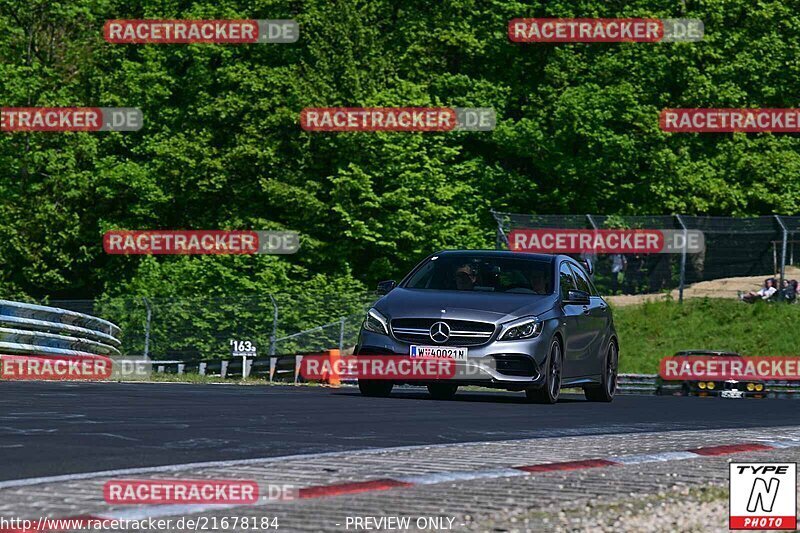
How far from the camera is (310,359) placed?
32.2 metres

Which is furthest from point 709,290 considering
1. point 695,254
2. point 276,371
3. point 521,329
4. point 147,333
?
point 521,329

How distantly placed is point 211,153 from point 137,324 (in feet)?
48.6

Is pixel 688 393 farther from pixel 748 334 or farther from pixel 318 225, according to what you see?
pixel 318 225

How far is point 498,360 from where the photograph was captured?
53.1 feet

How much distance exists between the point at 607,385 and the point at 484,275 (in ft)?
8.32

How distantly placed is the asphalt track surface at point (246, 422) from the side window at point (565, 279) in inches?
49.5

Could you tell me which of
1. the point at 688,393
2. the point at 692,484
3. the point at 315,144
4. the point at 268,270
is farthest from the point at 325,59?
the point at 692,484

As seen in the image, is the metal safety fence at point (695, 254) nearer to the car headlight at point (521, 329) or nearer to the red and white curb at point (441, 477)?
the car headlight at point (521, 329)

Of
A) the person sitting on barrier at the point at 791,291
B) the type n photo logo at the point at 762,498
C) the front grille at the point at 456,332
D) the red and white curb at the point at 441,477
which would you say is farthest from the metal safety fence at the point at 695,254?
the type n photo logo at the point at 762,498

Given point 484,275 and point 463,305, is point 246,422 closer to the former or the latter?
point 463,305

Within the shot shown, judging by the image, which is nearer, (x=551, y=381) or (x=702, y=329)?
(x=551, y=381)

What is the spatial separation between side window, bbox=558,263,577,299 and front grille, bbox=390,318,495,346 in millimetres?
1594

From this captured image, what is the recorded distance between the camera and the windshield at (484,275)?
1742 cm

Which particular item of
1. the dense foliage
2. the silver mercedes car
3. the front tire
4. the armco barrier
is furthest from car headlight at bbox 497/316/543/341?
the dense foliage
